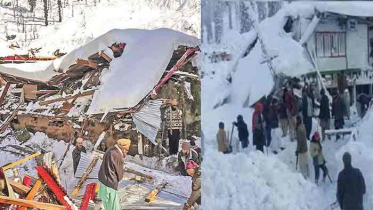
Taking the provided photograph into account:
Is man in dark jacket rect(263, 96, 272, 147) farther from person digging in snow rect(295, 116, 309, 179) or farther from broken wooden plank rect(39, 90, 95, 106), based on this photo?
broken wooden plank rect(39, 90, 95, 106)

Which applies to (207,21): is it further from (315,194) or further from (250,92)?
(315,194)

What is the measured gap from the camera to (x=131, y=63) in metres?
3.06

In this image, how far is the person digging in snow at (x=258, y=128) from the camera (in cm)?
234

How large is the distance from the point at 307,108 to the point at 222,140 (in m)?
0.41

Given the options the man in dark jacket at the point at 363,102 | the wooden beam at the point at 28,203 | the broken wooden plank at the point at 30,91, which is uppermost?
the broken wooden plank at the point at 30,91

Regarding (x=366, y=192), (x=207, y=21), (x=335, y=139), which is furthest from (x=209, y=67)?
(x=366, y=192)

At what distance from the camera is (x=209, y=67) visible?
2418 mm

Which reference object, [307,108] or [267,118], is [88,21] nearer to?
[267,118]

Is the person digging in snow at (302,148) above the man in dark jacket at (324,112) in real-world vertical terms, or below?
below

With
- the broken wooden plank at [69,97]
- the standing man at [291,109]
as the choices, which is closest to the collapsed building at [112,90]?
the broken wooden plank at [69,97]

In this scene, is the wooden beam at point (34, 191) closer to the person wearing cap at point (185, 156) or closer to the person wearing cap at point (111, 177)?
the person wearing cap at point (111, 177)

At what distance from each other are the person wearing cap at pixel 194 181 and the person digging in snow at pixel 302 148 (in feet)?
2.30

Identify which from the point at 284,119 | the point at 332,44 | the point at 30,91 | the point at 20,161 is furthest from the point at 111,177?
the point at 332,44

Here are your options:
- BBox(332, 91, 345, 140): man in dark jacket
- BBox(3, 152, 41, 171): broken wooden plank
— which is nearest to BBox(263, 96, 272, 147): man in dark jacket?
BBox(332, 91, 345, 140): man in dark jacket
